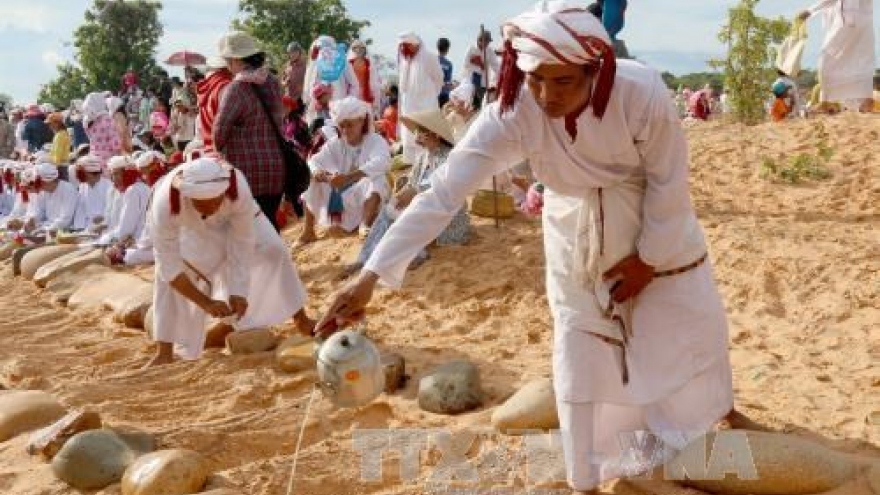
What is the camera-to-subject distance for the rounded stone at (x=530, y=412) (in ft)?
13.4

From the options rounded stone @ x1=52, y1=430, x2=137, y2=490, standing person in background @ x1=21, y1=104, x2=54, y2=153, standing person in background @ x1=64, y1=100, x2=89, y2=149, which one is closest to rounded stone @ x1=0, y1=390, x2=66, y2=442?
rounded stone @ x1=52, y1=430, x2=137, y2=490

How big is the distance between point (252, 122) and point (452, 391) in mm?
3249

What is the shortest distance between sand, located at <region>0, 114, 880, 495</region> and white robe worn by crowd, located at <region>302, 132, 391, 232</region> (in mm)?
356

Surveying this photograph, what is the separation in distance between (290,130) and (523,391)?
21.1ft

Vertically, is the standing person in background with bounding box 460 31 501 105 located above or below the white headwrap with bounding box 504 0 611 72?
above

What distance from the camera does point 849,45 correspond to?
9.96 metres

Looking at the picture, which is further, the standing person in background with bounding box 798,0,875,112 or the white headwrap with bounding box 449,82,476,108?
the white headwrap with bounding box 449,82,476,108

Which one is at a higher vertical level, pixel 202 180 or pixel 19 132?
pixel 19 132

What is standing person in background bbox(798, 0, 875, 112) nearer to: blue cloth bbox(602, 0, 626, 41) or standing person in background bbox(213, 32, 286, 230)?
blue cloth bbox(602, 0, 626, 41)

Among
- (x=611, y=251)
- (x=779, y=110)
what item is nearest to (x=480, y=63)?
(x=779, y=110)

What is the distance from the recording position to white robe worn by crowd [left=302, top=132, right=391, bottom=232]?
8.11 m

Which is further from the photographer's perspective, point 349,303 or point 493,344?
point 493,344

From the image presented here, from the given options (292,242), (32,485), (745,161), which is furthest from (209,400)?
(745,161)

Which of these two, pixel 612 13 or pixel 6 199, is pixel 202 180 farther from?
pixel 6 199
